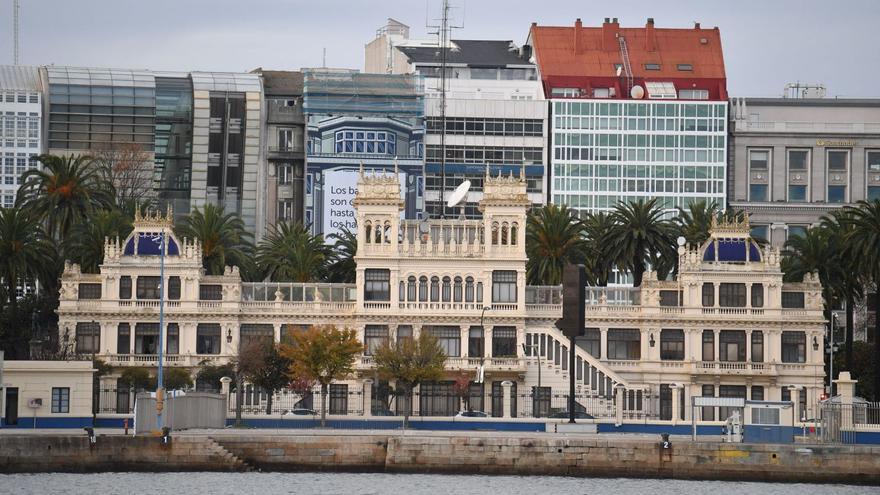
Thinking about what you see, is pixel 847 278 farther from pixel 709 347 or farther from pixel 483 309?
pixel 483 309

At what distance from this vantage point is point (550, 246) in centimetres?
14938

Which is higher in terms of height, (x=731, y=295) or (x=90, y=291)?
(x=731, y=295)

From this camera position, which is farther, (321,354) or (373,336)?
(373,336)

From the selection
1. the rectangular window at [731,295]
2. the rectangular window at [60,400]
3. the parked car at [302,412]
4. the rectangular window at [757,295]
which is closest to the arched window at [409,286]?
the parked car at [302,412]

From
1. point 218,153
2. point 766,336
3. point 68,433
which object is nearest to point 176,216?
point 218,153

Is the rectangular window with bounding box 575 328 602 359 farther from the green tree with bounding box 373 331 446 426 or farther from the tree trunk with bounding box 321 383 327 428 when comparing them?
the tree trunk with bounding box 321 383 327 428

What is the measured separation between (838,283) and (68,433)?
194ft

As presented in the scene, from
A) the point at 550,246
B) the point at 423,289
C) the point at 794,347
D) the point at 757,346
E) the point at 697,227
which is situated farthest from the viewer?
the point at 697,227

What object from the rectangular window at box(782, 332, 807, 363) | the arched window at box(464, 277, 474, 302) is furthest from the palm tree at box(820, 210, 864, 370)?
the arched window at box(464, 277, 474, 302)

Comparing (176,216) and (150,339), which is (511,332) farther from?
(176,216)

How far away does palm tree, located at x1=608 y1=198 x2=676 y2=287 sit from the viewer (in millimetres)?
149750

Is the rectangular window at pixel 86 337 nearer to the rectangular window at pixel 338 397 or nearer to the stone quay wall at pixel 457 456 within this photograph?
the rectangular window at pixel 338 397

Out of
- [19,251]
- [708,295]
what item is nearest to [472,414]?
[708,295]

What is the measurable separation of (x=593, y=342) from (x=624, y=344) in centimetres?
207
